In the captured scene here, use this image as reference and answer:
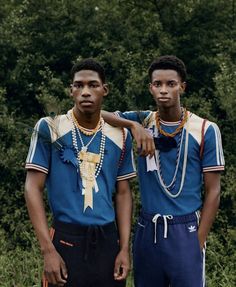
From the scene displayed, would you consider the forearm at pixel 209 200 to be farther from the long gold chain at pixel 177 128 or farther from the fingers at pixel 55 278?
the fingers at pixel 55 278

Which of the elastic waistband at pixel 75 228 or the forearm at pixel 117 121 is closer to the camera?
the elastic waistband at pixel 75 228

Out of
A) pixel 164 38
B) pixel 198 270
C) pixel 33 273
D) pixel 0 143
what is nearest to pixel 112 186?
pixel 198 270

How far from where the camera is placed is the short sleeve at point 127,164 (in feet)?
11.9

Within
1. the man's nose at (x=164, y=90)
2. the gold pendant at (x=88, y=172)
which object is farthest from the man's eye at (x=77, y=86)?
the man's nose at (x=164, y=90)

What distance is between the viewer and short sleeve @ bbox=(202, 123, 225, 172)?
12.1 ft

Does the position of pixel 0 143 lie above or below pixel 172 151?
above

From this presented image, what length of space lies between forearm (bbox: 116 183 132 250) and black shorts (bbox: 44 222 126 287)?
0.16m

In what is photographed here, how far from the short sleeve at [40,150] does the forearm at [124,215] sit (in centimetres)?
51

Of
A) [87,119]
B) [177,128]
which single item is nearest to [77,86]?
[87,119]

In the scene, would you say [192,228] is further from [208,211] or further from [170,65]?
[170,65]

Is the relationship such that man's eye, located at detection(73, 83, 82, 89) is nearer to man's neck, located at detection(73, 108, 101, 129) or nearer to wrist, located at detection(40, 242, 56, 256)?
man's neck, located at detection(73, 108, 101, 129)

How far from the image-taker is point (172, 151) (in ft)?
12.3

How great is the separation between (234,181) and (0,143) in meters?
2.97

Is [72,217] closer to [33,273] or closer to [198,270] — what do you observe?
[198,270]
